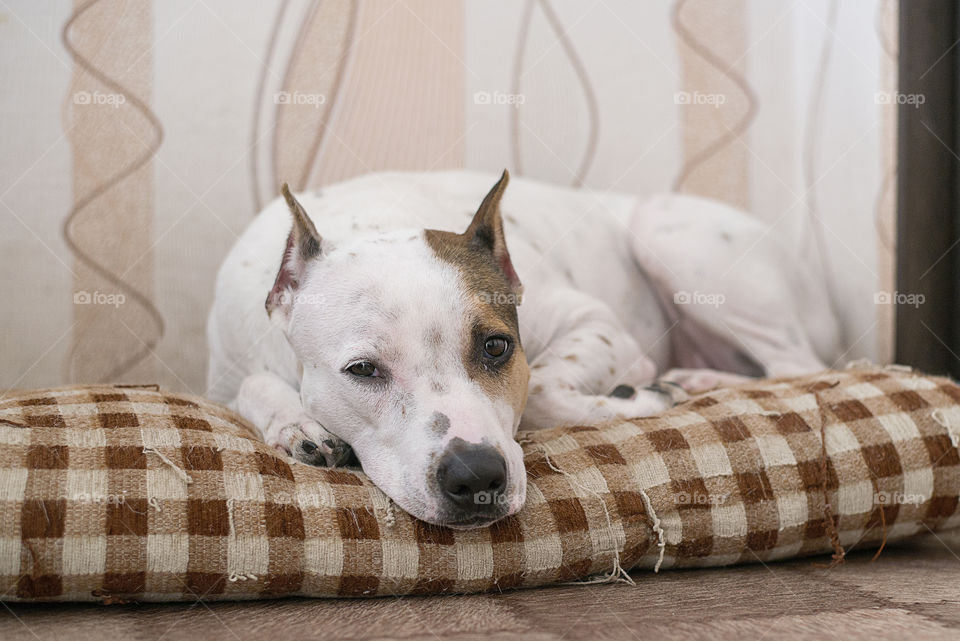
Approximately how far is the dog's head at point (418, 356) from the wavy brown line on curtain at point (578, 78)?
1.38 meters

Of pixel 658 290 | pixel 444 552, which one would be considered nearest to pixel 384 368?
pixel 444 552

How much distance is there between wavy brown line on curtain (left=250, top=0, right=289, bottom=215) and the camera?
2984 mm

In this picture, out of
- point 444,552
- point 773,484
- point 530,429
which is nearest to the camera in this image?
point 444,552

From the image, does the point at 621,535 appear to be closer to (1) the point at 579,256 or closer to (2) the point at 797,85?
(1) the point at 579,256

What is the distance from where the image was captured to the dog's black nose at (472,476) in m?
1.45

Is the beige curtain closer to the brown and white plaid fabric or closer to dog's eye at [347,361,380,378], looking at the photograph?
the brown and white plaid fabric

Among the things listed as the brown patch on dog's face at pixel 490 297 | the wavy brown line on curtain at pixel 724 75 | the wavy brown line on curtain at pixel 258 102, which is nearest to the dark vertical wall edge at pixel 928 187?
the wavy brown line on curtain at pixel 724 75

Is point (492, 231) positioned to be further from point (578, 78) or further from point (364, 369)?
point (578, 78)

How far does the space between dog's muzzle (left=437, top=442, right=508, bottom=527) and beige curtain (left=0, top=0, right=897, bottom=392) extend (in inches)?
72.3

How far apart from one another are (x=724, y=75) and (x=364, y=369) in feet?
7.71

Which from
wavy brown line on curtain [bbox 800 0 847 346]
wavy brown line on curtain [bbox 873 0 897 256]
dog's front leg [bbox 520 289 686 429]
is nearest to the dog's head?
dog's front leg [bbox 520 289 686 429]

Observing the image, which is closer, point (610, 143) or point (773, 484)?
point (773, 484)

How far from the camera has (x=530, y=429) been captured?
208 centimetres

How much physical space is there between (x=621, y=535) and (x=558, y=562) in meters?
0.14
